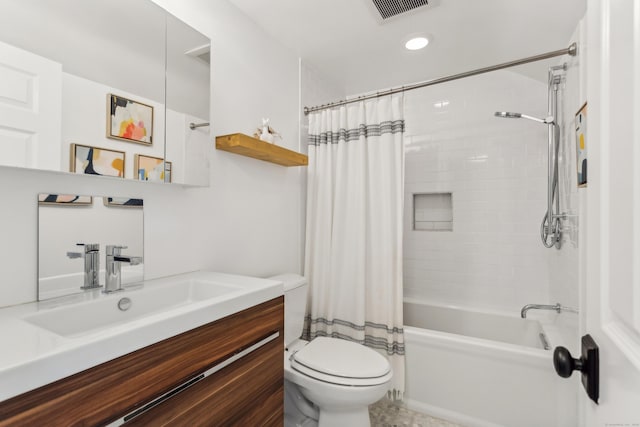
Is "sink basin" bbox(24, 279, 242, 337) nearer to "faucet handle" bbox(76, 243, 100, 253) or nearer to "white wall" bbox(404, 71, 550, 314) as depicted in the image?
"faucet handle" bbox(76, 243, 100, 253)

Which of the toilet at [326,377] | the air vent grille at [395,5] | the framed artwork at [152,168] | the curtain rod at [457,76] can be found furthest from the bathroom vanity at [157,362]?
the air vent grille at [395,5]

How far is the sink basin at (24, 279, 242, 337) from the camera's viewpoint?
937 millimetres

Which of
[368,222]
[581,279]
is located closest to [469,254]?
[368,222]

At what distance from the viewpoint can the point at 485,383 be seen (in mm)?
1729

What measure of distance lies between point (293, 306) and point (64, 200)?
119cm

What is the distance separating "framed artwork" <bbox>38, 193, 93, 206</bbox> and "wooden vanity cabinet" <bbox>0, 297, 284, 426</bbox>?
67cm

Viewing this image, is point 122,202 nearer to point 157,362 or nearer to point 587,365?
point 157,362

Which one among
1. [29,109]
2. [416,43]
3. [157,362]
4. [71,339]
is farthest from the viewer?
[416,43]

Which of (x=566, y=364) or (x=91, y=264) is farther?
(x=91, y=264)

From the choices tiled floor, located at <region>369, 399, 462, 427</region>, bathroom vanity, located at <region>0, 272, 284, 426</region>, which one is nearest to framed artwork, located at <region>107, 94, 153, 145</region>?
bathroom vanity, located at <region>0, 272, 284, 426</region>

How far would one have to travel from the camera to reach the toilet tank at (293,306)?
1.72 meters

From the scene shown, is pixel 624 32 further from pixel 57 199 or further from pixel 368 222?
pixel 368 222

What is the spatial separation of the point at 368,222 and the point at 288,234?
59cm

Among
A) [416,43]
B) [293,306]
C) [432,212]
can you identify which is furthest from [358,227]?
[416,43]
